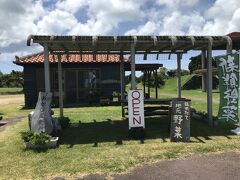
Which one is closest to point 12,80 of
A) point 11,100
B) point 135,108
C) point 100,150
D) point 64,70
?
point 11,100

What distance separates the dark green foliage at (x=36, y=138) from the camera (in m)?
8.80

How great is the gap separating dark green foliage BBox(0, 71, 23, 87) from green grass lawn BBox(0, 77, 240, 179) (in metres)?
51.6

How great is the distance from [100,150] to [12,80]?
5675 cm

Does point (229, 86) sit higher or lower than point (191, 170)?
higher

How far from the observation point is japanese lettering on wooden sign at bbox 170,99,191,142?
9.49m

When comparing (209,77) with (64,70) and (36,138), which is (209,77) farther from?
(64,70)

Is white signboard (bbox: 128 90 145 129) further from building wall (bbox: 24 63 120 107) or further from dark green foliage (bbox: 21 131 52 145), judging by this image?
building wall (bbox: 24 63 120 107)

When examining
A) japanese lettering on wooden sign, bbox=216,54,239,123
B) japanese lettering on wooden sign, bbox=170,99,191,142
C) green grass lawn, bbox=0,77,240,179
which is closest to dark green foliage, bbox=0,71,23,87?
green grass lawn, bbox=0,77,240,179

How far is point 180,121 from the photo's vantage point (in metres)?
9.66

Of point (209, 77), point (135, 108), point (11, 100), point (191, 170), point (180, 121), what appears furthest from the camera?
point (11, 100)

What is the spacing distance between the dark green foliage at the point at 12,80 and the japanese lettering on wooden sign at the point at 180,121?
181ft

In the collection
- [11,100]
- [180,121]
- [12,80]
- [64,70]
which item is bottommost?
[11,100]

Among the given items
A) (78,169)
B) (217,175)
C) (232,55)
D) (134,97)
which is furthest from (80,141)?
(232,55)

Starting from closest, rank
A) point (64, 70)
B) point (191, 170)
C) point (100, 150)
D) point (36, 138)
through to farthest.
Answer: point (191, 170), point (100, 150), point (36, 138), point (64, 70)
